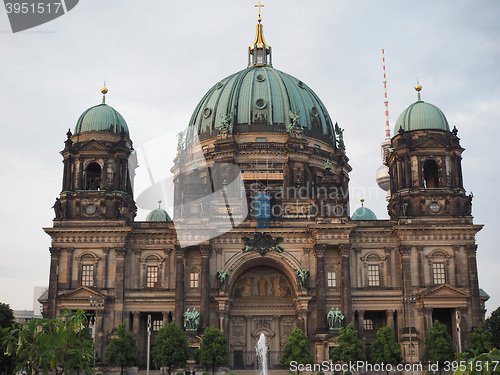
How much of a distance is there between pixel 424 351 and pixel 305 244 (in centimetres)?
1483

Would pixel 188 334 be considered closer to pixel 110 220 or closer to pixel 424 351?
pixel 110 220

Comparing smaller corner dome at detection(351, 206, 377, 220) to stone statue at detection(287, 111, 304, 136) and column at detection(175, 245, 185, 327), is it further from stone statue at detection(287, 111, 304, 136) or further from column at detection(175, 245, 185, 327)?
column at detection(175, 245, 185, 327)

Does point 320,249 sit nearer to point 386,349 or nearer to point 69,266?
point 386,349

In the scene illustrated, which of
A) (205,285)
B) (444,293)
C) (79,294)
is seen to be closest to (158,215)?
(205,285)

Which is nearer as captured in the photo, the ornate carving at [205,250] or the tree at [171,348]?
the tree at [171,348]

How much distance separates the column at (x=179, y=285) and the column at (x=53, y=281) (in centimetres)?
1111

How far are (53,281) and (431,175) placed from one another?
128 feet

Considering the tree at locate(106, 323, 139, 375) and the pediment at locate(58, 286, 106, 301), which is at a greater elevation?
the pediment at locate(58, 286, 106, 301)

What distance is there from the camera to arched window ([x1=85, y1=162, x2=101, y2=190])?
72688mm

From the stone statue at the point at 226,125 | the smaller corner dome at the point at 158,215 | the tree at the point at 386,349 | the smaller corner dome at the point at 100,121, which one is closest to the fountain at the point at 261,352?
the tree at the point at 386,349

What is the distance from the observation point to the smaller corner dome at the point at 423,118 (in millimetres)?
71438

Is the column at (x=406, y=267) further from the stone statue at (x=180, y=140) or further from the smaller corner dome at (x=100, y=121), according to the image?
the stone statue at (x=180, y=140)

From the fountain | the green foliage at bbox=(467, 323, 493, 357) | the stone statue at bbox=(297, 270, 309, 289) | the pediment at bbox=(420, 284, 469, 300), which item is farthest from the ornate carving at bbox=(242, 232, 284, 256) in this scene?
the green foliage at bbox=(467, 323, 493, 357)

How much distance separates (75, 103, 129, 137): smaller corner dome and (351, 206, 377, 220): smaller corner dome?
2873 cm
